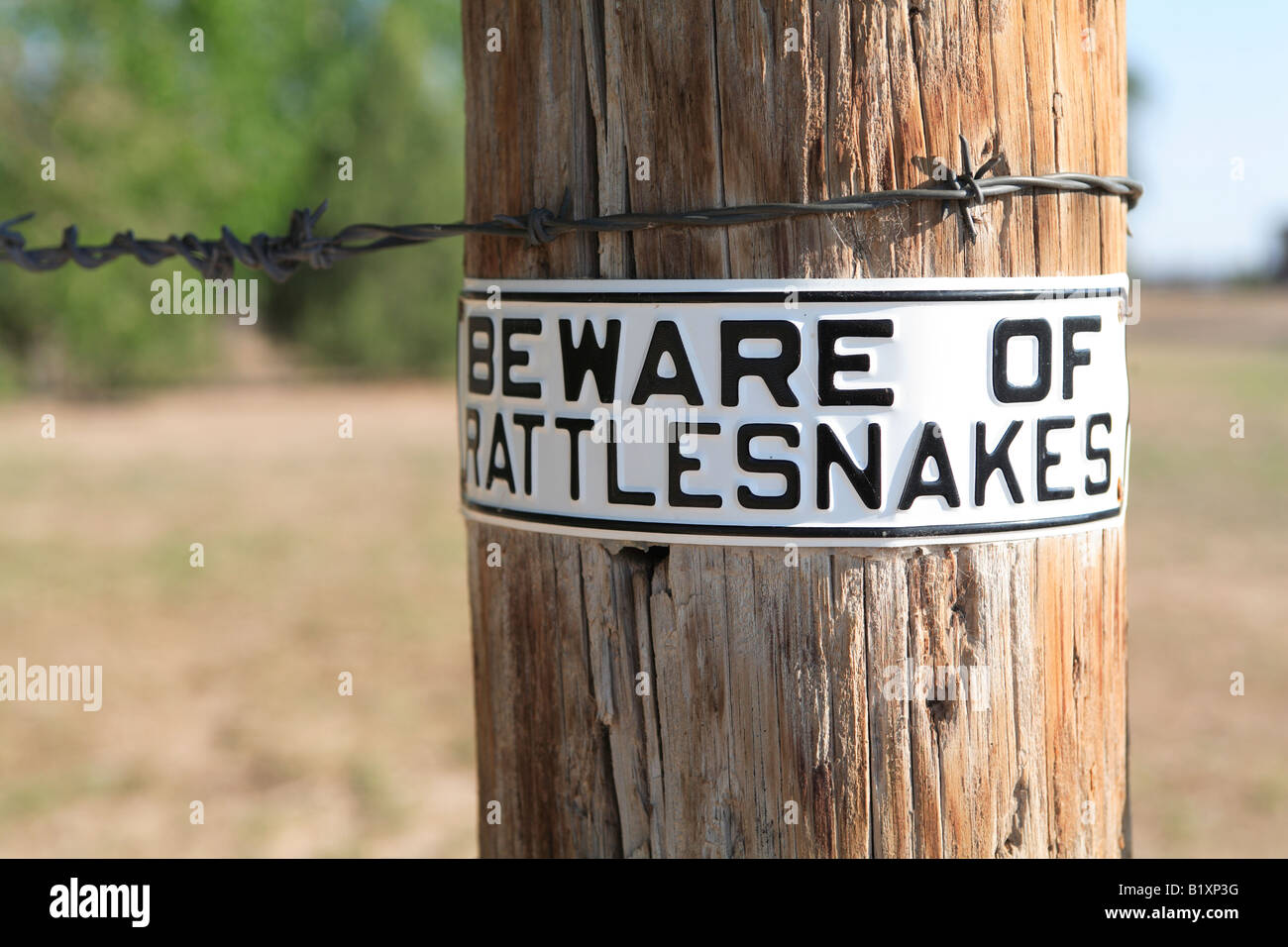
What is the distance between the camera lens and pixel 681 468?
1.46 meters

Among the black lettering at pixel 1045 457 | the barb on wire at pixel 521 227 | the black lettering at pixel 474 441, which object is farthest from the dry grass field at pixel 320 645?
the black lettering at pixel 1045 457

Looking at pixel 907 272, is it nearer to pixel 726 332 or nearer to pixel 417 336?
pixel 726 332

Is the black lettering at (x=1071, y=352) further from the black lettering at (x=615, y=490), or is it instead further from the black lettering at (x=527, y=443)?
the black lettering at (x=527, y=443)

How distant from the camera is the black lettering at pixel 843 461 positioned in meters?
1.43

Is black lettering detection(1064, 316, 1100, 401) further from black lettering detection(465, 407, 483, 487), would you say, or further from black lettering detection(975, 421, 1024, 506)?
black lettering detection(465, 407, 483, 487)

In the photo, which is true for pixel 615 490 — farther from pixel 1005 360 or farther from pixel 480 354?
pixel 1005 360

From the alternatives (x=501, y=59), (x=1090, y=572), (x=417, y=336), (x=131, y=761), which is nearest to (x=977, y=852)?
(x=1090, y=572)

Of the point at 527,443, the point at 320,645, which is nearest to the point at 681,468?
the point at 527,443

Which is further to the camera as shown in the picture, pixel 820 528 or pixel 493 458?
pixel 493 458

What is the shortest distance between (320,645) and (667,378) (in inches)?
242

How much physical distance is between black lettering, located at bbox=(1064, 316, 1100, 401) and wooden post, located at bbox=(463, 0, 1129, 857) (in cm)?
6

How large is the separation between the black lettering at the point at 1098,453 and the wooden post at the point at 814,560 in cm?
6

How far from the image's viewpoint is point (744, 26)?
1436 mm
